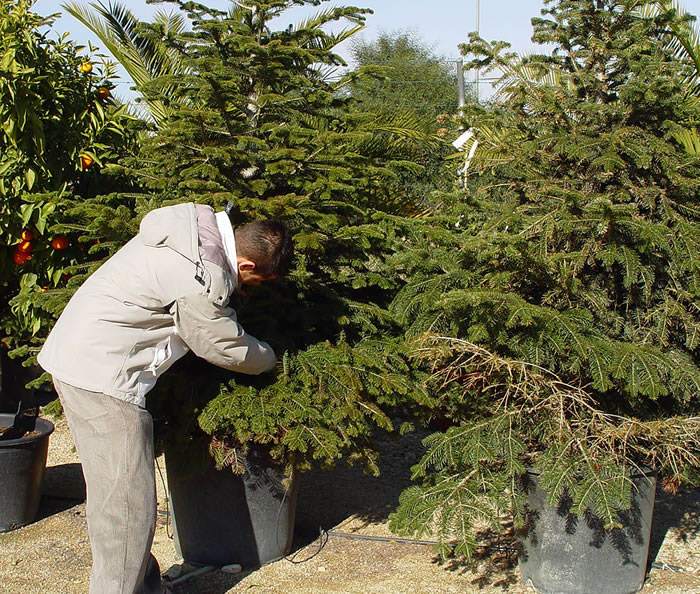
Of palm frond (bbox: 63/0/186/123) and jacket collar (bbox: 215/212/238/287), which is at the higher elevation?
palm frond (bbox: 63/0/186/123)

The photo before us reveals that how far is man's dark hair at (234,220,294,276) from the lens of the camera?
3605mm

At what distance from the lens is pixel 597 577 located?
411 centimetres

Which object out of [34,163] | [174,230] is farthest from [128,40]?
[174,230]

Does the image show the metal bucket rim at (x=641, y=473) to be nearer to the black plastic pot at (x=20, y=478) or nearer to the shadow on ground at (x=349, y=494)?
the shadow on ground at (x=349, y=494)

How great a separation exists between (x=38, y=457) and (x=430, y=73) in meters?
18.3

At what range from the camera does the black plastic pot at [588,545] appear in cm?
408

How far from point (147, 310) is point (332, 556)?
1.92m

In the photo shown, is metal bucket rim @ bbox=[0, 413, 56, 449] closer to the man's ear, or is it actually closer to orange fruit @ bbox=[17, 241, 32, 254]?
orange fruit @ bbox=[17, 241, 32, 254]

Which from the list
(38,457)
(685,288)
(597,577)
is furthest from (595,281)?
(38,457)

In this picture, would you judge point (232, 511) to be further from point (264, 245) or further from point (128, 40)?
point (128, 40)

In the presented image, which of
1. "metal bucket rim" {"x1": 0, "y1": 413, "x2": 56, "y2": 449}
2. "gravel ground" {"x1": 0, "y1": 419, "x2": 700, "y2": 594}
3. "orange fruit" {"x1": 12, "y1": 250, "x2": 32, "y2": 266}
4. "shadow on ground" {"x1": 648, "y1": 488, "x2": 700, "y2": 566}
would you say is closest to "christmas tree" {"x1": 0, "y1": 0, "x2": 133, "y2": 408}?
"orange fruit" {"x1": 12, "y1": 250, "x2": 32, "y2": 266}

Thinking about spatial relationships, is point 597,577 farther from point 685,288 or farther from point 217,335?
point 217,335

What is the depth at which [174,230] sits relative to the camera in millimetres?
3539

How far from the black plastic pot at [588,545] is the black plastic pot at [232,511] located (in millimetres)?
1241
